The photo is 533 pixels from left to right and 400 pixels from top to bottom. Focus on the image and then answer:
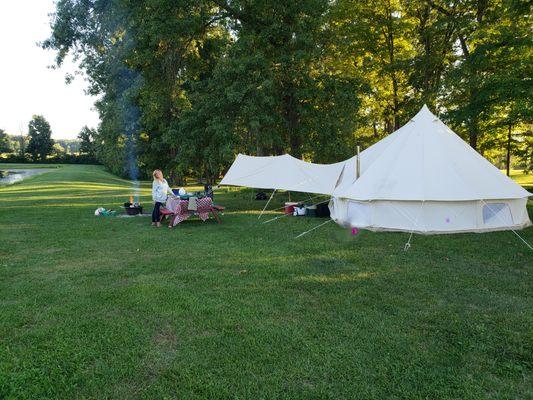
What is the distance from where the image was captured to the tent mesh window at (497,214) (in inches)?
352

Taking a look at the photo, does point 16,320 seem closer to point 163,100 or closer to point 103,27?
point 163,100

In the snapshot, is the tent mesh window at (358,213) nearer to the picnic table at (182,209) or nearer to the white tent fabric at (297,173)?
the white tent fabric at (297,173)

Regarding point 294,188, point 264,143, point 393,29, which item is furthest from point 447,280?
point 393,29

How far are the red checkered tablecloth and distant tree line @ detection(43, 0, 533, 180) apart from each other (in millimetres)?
4954

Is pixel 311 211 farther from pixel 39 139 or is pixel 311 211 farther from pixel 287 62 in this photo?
pixel 39 139

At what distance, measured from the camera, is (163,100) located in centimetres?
1647

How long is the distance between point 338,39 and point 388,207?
10203 mm

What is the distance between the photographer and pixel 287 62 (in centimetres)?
1557

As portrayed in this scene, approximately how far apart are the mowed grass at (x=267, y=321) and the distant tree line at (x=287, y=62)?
8.31 meters

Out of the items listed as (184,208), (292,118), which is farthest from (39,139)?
(184,208)

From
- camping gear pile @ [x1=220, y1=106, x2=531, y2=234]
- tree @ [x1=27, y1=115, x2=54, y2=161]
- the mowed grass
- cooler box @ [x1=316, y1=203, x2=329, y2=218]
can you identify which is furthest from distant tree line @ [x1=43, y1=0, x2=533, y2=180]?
tree @ [x1=27, y1=115, x2=54, y2=161]

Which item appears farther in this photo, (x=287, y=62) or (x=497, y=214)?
(x=287, y=62)

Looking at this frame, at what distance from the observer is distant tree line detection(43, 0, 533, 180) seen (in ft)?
46.1

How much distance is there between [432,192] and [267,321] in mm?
6019
